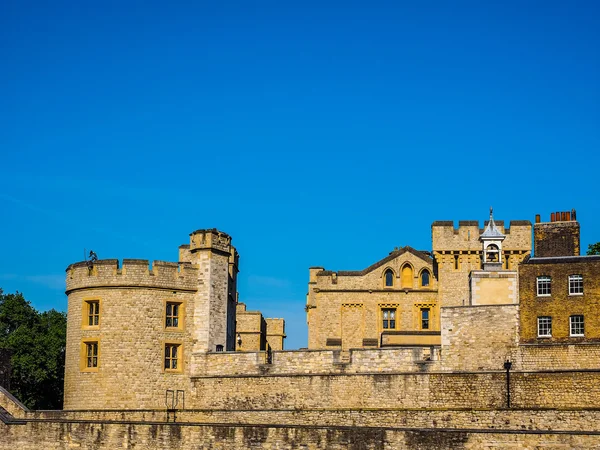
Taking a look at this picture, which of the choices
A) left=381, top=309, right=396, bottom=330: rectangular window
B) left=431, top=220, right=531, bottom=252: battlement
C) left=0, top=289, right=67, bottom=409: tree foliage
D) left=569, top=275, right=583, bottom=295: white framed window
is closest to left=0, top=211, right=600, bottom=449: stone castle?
left=569, top=275, right=583, bottom=295: white framed window

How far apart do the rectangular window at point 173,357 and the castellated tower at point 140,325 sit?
40 mm

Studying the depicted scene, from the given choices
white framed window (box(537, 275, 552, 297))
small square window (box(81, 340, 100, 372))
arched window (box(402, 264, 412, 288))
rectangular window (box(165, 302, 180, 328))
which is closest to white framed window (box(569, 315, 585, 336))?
white framed window (box(537, 275, 552, 297))

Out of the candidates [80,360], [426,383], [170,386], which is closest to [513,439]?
[426,383]

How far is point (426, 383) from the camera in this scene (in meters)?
37.9

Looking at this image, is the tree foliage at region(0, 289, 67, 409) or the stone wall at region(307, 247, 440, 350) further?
the tree foliage at region(0, 289, 67, 409)

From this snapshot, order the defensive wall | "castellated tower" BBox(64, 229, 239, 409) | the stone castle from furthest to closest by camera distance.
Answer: "castellated tower" BBox(64, 229, 239, 409)
the stone castle
the defensive wall

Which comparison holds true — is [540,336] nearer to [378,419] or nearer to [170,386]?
[378,419]

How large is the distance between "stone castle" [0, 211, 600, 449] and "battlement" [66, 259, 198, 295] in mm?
57

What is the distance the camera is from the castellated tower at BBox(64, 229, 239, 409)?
3959 centimetres

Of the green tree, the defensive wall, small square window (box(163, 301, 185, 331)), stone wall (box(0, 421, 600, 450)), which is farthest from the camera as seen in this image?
the green tree

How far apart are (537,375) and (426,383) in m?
4.13

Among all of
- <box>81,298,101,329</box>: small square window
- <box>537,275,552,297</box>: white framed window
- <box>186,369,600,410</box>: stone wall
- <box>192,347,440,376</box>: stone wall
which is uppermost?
<box>537,275,552,297</box>: white framed window

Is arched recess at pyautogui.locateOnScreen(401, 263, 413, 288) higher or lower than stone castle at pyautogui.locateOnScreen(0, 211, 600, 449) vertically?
higher

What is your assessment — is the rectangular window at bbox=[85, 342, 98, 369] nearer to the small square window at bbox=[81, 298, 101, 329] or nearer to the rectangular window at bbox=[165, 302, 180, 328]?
the small square window at bbox=[81, 298, 101, 329]
